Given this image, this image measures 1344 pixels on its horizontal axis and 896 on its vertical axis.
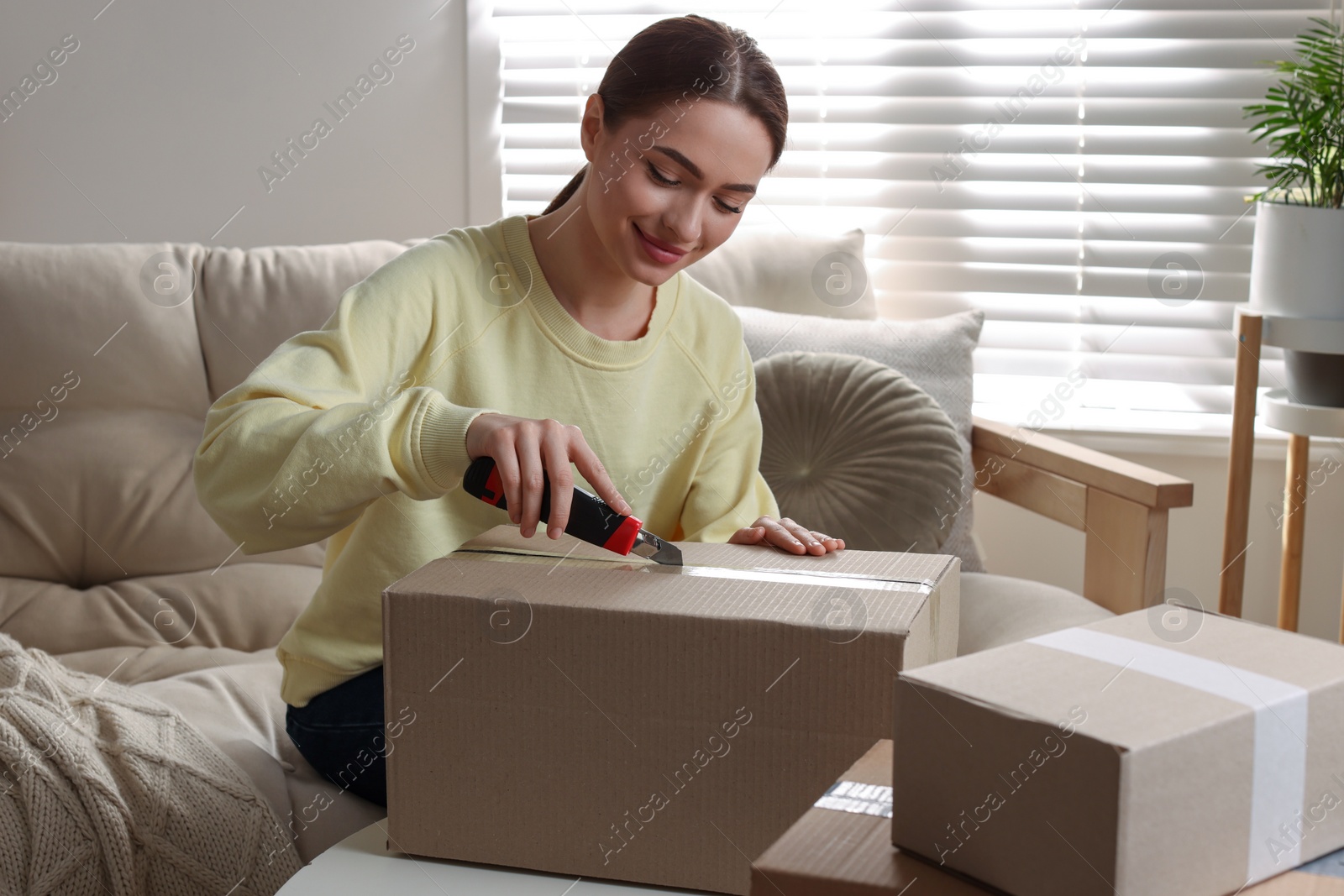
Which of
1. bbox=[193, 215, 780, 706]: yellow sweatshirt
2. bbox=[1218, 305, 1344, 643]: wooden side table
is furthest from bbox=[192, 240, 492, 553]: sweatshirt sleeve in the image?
bbox=[1218, 305, 1344, 643]: wooden side table

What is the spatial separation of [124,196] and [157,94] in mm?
201

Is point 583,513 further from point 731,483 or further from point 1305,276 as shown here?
point 1305,276

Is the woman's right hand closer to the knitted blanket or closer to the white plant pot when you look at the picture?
the knitted blanket

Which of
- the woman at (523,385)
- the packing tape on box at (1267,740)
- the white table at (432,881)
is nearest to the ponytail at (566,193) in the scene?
the woman at (523,385)

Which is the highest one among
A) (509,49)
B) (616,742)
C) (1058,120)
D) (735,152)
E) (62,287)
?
(509,49)

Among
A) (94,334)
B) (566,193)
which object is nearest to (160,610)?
(94,334)

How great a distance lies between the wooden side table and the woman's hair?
3.33ft

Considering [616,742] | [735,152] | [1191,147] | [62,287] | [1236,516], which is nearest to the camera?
[616,742]

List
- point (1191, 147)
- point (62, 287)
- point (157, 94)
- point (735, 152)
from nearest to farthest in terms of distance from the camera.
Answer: point (735, 152) < point (62, 287) < point (1191, 147) < point (157, 94)

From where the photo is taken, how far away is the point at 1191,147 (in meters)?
1.94

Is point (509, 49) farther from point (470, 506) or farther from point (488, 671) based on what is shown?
point (488, 671)

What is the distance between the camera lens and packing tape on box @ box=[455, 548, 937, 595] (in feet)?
2.39

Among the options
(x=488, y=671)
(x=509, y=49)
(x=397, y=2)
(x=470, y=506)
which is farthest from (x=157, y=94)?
(x=488, y=671)

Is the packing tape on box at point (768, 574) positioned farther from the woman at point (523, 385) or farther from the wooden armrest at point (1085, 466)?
the wooden armrest at point (1085, 466)
